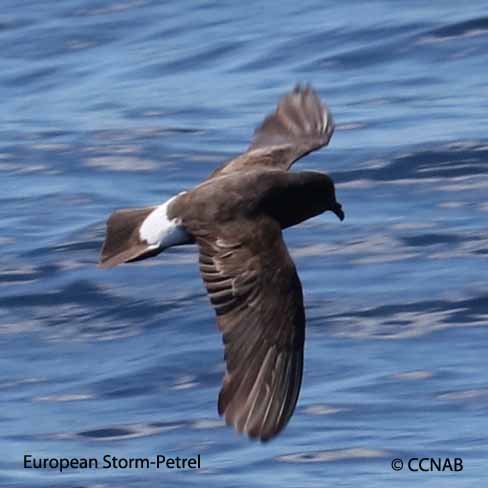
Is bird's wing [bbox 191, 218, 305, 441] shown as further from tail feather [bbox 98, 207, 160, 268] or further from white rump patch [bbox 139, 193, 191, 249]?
A: tail feather [bbox 98, 207, 160, 268]

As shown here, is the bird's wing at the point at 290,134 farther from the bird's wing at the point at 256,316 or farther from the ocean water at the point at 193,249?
the ocean water at the point at 193,249

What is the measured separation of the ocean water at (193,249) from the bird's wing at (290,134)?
50.9 inches

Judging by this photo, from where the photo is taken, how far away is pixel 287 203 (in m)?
8.45

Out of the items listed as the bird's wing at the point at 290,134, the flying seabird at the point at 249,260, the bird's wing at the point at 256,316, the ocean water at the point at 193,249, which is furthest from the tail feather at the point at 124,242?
the ocean water at the point at 193,249

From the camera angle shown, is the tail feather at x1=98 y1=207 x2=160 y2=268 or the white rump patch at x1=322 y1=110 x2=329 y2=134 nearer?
the tail feather at x1=98 y1=207 x2=160 y2=268

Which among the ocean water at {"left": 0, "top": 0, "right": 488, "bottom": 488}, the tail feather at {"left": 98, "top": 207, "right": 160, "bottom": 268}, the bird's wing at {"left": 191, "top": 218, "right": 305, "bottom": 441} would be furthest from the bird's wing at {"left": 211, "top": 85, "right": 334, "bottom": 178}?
the ocean water at {"left": 0, "top": 0, "right": 488, "bottom": 488}

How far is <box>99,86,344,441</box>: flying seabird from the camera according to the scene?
7.64 metres

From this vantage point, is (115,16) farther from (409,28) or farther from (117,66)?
(409,28)

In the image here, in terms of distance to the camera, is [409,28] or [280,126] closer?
[280,126]

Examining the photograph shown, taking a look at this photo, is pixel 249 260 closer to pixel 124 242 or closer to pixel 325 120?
pixel 124 242

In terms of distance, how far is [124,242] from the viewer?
8.59 m

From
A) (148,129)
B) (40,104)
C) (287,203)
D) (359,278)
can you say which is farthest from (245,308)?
(40,104)

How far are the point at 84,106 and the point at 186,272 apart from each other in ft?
12.5

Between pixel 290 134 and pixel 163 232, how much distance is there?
173 cm
